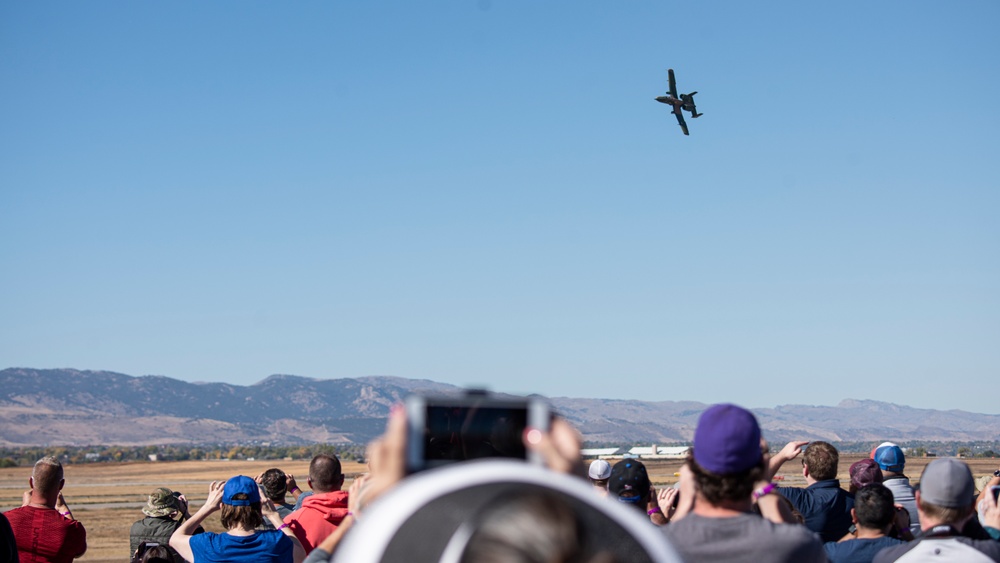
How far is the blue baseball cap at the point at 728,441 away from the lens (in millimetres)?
3250

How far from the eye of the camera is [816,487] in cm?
743

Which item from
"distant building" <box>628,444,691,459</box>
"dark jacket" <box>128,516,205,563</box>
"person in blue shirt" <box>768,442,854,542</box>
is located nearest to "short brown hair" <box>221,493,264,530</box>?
"dark jacket" <box>128,516,205,563</box>

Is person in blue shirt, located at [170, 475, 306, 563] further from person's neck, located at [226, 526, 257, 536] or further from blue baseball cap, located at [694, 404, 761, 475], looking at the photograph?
blue baseball cap, located at [694, 404, 761, 475]

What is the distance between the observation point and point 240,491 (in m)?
6.09

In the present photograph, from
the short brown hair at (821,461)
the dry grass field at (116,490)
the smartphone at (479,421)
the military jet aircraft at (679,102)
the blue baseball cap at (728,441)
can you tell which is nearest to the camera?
the smartphone at (479,421)

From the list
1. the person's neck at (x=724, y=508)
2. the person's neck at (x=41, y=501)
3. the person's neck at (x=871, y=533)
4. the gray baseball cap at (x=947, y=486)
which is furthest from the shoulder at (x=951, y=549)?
the person's neck at (x=41, y=501)

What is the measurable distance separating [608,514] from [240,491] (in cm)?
470

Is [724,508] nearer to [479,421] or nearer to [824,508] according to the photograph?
[479,421]

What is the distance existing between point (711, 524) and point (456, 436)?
135cm

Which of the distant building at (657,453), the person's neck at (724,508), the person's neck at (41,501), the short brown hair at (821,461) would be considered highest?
the person's neck at (724,508)

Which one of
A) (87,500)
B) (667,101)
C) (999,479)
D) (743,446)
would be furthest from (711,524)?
(87,500)

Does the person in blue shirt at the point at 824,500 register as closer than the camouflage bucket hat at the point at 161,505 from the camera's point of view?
Yes

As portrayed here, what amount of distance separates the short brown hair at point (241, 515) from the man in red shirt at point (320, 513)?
57 cm

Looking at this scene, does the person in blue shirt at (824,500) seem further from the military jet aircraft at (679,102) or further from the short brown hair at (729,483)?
the military jet aircraft at (679,102)
